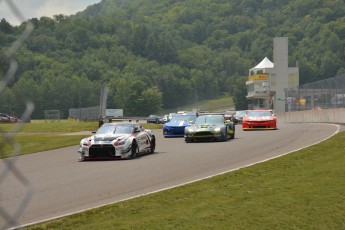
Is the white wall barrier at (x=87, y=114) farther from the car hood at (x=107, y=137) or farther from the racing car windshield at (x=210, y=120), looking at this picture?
the car hood at (x=107, y=137)

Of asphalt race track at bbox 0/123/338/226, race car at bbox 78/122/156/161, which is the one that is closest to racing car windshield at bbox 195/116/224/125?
asphalt race track at bbox 0/123/338/226

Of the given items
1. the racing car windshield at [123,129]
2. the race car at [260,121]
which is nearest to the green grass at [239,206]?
the racing car windshield at [123,129]

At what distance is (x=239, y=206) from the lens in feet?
31.0

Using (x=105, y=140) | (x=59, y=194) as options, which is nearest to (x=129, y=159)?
(x=105, y=140)

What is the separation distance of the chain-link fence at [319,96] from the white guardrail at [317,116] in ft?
1.61

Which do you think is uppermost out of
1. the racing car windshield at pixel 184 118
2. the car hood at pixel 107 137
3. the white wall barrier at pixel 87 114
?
the racing car windshield at pixel 184 118

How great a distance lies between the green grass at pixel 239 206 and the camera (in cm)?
823

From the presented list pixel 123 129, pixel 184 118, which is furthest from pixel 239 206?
pixel 184 118

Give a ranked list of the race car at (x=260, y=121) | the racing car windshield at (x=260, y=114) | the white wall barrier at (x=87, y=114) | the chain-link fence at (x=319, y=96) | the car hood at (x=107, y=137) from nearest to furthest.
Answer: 1. the car hood at (x=107, y=137)
2. the race car at (x=260, y=121)
3. the racing car windshield at (x=260, y=114)
4. the chain-link fence at (x=319, y=96)
5. the white wall barrier at (x=87, y=114)

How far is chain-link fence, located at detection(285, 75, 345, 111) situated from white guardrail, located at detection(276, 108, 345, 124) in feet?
1.61

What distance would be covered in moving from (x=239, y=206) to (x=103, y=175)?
7.52 meters

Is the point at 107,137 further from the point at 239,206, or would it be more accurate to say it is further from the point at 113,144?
the point at 239,206

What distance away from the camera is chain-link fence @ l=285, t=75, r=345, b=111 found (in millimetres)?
49469

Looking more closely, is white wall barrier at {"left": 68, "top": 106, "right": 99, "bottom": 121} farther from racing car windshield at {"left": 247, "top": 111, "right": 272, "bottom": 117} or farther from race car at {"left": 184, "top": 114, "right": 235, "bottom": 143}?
race car at {"left": 184, "top": 114, "right": 235, "bottom": 143}
